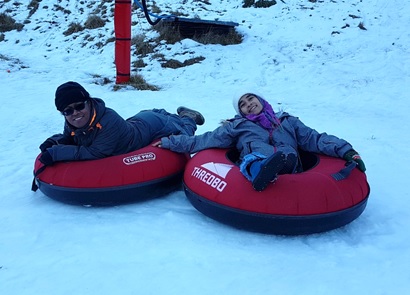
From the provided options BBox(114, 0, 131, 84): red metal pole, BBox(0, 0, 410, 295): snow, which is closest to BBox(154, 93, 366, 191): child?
BBox(0, 0, 410, 295): snow

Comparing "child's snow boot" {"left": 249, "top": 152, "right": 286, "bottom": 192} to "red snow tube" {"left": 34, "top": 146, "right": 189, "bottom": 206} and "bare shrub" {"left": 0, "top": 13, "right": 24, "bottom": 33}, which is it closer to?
"red snow tube" {"left": 34, "top": 146, "right": 189, "bottom": 206}

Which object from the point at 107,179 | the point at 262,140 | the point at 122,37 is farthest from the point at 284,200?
the point at 122,37

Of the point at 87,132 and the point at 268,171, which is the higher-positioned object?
the point at 268,171

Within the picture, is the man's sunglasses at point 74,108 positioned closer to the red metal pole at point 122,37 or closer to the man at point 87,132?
the man at point 87,132

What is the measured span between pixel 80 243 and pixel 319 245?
164cm

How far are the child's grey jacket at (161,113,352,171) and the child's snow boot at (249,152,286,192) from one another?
435 mm

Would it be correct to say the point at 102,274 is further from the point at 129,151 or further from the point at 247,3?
the point at 247,3

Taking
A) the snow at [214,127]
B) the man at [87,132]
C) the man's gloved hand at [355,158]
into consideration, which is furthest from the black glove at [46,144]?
the man's gloved hand at [355,158]

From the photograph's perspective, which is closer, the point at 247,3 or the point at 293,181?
the point at 293,181

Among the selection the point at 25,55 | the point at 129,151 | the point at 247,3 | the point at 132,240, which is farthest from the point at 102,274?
the point at 247,3

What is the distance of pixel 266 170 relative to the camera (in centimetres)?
279

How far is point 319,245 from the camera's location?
2.89 metres

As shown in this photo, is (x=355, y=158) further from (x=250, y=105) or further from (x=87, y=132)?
(x=87, y=132)

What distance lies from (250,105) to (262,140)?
0.38 metres
